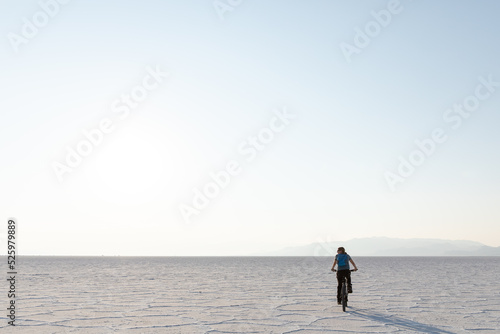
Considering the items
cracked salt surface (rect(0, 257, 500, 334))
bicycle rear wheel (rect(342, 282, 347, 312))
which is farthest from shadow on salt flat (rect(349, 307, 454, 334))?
bicycle rear wheel (rect(342, 282, 347, 312))

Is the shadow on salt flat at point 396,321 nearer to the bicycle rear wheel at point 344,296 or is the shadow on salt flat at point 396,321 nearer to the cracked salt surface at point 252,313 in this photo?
the cracked salt surface at point 252,313

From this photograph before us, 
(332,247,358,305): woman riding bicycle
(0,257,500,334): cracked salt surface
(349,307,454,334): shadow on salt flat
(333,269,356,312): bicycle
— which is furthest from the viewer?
(332,247,358,305): woman riding bicycle

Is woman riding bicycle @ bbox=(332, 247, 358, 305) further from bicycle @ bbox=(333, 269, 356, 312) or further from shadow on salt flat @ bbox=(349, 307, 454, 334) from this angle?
shadow on salt flat @ bbox=(349, 307, 454, 334)

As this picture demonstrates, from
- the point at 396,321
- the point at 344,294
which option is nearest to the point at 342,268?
the point at 344,294

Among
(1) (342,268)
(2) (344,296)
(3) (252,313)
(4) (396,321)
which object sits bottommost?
(4) (396,321)

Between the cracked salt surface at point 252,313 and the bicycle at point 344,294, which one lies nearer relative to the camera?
the cracked salt surface at point 252,313

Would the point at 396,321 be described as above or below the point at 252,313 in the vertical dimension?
below

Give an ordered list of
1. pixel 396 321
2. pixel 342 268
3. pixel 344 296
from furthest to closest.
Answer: pixel 342 268, pixel 344 296, pixel 396 321

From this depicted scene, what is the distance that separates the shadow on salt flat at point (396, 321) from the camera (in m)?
9.22

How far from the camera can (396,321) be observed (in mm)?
10281

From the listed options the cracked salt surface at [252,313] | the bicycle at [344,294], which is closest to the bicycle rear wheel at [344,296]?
the bicycle at [344,294]

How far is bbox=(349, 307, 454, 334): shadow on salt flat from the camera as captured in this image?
922 centimetres

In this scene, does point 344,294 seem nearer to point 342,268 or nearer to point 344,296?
point 344,296

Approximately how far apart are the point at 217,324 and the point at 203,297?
5671mm
